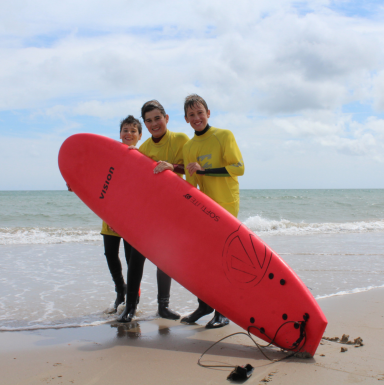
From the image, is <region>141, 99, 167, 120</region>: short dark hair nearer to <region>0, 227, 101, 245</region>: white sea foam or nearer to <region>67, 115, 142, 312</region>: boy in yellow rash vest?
<region>67, 115, 142, 312</region>: boy in yellow rash vest

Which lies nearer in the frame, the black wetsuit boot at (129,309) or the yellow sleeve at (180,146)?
the black wetsuit boot at (129,309)

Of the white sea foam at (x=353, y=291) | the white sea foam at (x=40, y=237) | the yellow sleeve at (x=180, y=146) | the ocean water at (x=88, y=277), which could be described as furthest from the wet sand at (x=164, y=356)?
the white sea foam at (x=40, y=237)

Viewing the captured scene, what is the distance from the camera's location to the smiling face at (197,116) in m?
2.46

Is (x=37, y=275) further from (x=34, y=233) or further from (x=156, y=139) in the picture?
(x=34, y=233)

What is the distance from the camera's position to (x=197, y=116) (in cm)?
246

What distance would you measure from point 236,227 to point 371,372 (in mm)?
1027

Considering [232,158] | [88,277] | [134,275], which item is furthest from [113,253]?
[88,277]

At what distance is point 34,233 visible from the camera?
9.66 meters

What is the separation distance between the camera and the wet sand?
1.68m

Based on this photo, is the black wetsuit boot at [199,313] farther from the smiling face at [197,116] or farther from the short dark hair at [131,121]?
the short dark hair at [131,121]

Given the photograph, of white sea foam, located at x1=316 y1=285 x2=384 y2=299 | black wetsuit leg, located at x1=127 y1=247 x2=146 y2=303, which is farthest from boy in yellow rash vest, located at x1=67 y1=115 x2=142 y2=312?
white sea foam, located at x1=316 y1=285 x2=384 y2=299

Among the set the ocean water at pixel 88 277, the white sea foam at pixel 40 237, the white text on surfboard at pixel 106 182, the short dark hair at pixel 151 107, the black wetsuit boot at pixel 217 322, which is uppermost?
the short dark hair at pixel 151 107

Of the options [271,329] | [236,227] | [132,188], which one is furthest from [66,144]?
[271,329]

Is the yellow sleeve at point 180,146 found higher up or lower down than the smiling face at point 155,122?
lower down
